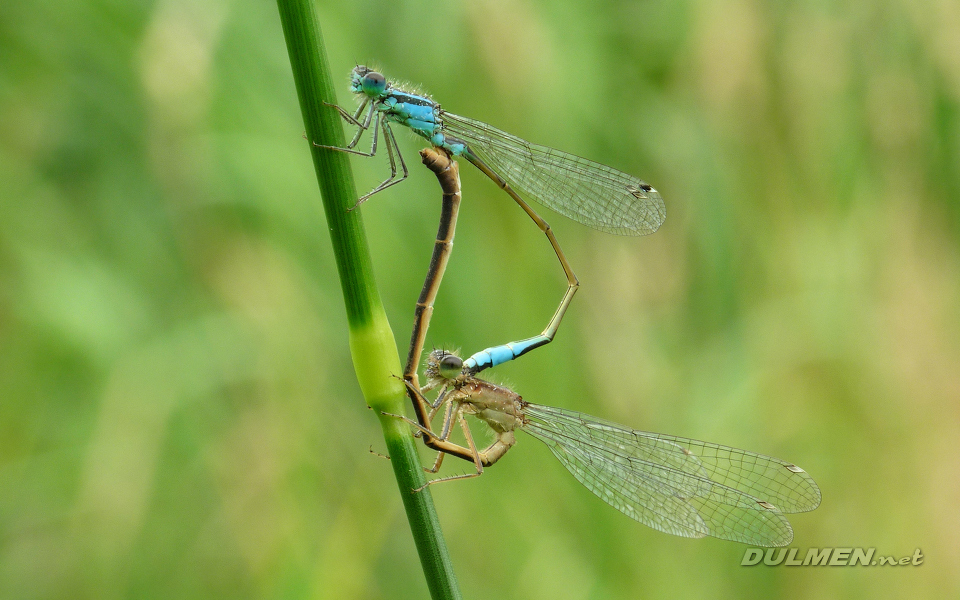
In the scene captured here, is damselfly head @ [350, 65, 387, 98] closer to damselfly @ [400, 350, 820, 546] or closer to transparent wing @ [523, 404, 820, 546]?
damselfly @ [400, 350, 820, 546]

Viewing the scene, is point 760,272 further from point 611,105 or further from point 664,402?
point 611,105

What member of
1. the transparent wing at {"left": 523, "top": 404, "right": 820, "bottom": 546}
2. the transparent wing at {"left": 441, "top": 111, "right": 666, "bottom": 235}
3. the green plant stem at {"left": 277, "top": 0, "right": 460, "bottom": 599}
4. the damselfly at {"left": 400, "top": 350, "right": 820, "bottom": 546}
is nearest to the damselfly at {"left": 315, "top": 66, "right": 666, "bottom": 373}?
the transparent wing at {"left": 441, "top": 111, "right": 666, "bottom": 235}

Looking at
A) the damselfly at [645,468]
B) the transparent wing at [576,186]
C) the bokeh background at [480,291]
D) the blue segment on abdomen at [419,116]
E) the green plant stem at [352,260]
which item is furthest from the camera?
the bokeh background at [480,291]

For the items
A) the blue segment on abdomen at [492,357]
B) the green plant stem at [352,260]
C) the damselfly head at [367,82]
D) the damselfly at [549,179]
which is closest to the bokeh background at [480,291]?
the blue segment on abdomen at [492,357]

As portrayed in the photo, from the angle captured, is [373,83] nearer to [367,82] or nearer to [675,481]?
[367,82]

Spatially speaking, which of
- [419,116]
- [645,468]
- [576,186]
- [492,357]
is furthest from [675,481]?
[419,116]

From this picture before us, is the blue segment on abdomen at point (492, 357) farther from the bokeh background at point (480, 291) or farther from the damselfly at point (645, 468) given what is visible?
the bokeh background at point (480, 291)
